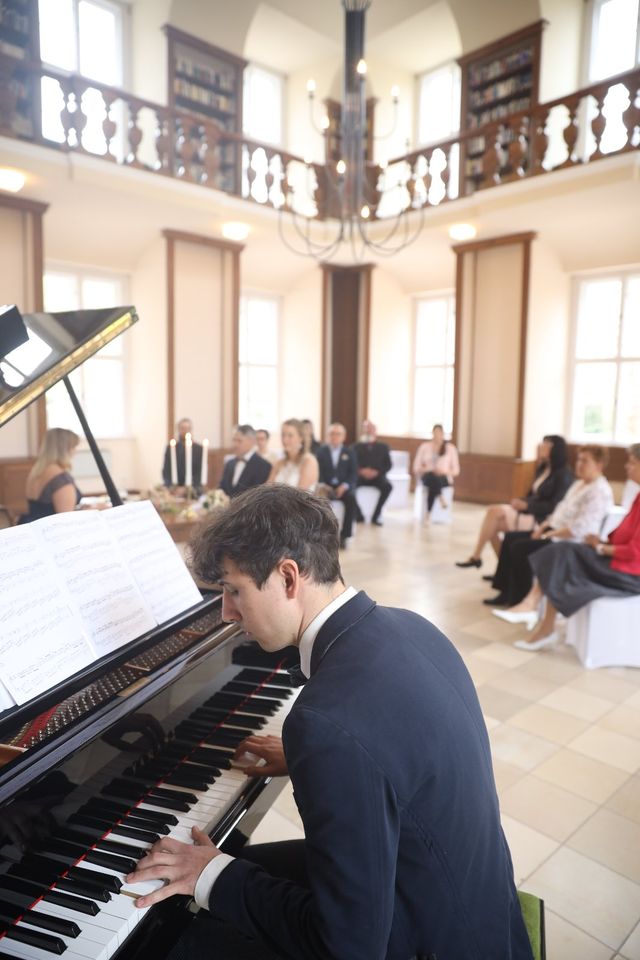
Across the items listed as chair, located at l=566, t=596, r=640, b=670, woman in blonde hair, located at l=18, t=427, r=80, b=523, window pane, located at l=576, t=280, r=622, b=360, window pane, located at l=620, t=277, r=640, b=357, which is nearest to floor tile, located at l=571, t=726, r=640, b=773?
chair, located at l=566, t=596, r=640, b=670

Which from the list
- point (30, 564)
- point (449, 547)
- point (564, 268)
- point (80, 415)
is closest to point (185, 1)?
A: point (564, 268)

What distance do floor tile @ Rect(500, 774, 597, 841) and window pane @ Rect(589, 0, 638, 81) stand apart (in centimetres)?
971

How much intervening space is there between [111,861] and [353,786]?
1.69 ft

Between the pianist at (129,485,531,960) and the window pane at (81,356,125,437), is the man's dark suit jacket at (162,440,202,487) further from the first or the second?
the pianist at (129,485,531,960)

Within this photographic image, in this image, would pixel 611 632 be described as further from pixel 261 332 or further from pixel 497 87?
pixel 261 332

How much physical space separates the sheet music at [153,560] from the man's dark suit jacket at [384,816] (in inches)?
33.4

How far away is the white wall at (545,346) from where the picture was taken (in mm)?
9539

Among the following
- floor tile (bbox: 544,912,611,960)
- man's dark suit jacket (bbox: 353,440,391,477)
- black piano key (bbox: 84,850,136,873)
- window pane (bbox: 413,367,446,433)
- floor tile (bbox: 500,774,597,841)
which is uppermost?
window pane (bbox: 413,367,446,433)

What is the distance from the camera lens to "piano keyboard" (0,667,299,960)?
99 cm

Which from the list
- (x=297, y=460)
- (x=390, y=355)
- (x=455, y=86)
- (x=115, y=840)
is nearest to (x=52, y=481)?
(x=297, y=460)

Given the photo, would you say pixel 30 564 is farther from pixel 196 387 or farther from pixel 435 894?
pixel 196 387

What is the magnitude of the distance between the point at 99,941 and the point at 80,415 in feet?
6.86

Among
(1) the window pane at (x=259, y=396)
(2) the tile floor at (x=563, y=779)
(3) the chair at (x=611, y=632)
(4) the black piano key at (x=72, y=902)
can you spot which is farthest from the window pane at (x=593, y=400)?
(4) the black piano key at (x=72, y=902)

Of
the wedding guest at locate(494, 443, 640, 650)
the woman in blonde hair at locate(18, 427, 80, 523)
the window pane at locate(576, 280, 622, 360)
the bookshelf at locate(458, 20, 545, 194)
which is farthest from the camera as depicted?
the window pane at locate(576, 280, 622, 360)
